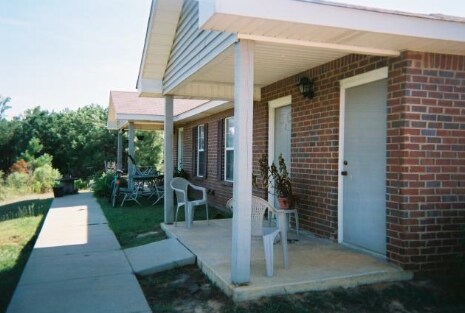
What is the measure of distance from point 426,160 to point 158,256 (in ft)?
11.7

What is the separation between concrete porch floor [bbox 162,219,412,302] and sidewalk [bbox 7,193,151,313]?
2.92ft

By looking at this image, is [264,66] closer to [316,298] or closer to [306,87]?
[306,87]

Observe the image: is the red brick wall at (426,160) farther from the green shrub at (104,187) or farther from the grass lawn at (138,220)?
the green shrub at (104,187)

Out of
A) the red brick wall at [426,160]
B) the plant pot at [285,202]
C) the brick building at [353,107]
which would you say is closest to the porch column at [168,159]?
the brick building at [353,107]

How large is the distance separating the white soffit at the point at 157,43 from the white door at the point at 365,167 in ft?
10.3

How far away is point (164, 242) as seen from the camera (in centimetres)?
623

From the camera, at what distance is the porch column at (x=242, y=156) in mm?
3943

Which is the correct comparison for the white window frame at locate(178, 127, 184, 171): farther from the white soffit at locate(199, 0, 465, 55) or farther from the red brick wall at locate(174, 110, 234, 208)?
the white soffit at locate(199, 0, 465, 55)

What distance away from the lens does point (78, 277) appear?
15.9 ft

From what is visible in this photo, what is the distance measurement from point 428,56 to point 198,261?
361 cm

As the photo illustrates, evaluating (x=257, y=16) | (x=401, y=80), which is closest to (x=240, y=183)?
(x=257, y=16)

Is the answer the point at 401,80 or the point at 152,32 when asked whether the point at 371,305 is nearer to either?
the point at 401,80

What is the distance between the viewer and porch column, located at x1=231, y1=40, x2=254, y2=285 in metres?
3.94

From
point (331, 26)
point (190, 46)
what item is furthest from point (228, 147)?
point (331, 26)
